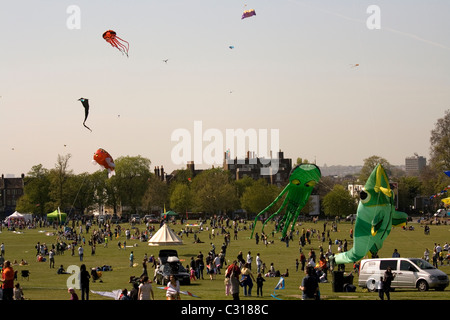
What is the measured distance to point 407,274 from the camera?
24.9 m

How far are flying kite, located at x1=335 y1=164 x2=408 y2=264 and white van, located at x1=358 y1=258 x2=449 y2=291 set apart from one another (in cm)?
567

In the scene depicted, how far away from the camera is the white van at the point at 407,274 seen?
80.1ft

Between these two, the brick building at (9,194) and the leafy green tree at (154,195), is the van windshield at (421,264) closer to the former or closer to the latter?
the leafy green tree at (154,195)

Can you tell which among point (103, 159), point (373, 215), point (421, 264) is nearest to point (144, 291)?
point (421, 264)

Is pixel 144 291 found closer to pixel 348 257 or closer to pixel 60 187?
pixel 348 257

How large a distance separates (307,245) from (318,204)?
63.6 m

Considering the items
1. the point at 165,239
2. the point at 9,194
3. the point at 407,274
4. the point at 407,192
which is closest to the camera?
the point at 407,274

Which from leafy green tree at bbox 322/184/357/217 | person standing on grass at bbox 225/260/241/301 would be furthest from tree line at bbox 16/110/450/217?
person standing on grass at bbox 225/260/241/301

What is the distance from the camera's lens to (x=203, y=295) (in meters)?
23.8

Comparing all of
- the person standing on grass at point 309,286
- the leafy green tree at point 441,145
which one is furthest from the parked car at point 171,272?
the leafy green tree at point 441,145

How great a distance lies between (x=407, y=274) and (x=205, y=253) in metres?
26.5

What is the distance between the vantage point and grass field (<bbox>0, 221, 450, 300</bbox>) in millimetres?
23656

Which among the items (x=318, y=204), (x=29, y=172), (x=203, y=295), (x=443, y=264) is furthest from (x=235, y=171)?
(x=203, y=295)
